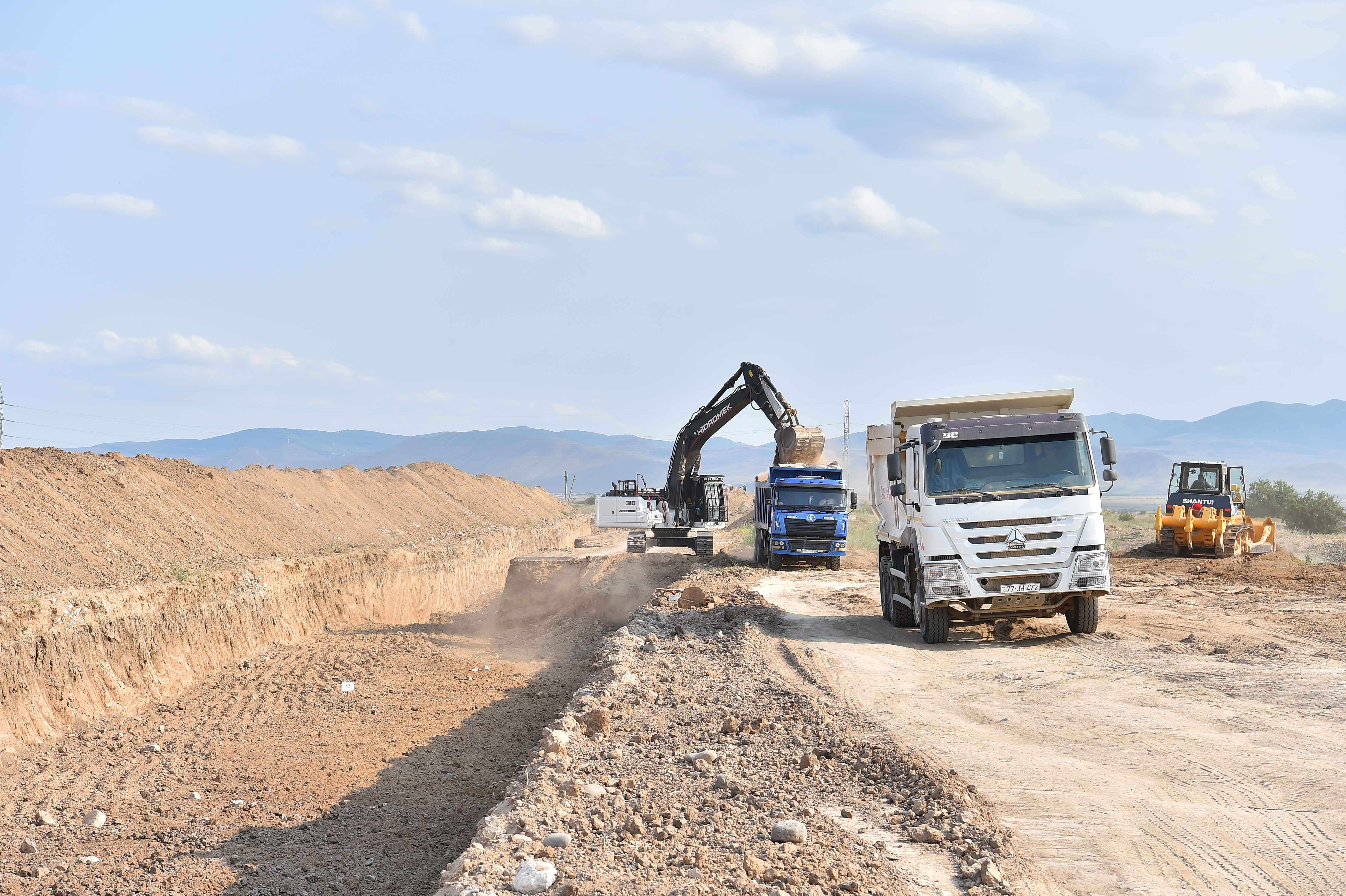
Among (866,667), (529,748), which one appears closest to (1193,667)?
(866,667)

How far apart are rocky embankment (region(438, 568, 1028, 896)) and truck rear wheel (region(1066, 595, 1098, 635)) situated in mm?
5594

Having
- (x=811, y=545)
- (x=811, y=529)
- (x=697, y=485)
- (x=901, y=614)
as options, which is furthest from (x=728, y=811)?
(x=697, y=485)

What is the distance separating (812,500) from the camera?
2792 centimetres

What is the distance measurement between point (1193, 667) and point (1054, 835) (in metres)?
7.46

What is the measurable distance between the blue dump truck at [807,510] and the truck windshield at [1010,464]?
12763mm

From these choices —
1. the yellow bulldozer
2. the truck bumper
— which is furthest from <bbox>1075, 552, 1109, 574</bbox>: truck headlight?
the yellow bulldozer

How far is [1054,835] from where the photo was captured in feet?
22.5

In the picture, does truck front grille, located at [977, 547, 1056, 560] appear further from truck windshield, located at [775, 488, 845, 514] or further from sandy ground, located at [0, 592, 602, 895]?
truck windshield, located at [775, 488, 845, 514]

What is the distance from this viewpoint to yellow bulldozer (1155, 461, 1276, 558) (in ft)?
98.2

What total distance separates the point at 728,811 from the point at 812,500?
20964mm

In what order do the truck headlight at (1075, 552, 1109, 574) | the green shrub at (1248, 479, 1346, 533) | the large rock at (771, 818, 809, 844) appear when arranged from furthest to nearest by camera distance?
the green shrub at (1248, 479, 1346, 533) → the truck headlight at (1075, 552, 1109, 574) → the large rock at (771, 818, 809, 844)

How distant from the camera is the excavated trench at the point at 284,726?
9117 mm

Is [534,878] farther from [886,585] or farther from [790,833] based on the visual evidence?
[886,585]

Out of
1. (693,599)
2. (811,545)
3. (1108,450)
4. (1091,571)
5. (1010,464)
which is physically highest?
(1108,450)
